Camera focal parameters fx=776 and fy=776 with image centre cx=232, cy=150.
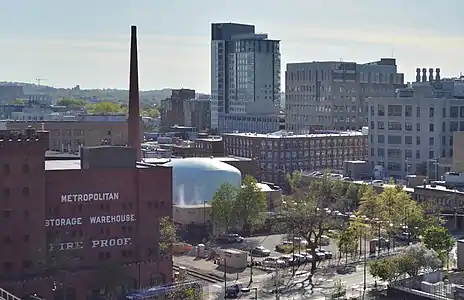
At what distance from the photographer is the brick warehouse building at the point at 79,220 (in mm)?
46469

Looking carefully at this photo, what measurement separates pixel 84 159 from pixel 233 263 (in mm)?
13503

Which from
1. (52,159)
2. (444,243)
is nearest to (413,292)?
(444,243)

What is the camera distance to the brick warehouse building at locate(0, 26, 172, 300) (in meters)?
46.5

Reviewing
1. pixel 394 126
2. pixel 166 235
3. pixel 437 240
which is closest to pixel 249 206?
pixel 166 235

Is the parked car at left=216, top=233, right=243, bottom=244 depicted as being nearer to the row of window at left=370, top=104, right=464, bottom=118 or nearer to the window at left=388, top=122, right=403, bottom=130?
the row of window at left=370, top=104, right=464, bottom=118

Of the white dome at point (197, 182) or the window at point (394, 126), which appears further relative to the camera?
the window at point (394, 126)

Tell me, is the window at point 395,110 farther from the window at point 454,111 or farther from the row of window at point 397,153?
the window at point 454,111

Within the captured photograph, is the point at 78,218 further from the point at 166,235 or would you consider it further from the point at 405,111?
the point at 405,111

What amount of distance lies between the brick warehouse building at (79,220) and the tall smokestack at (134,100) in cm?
1249

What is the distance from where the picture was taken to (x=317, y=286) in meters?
50.5

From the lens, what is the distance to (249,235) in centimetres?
6875

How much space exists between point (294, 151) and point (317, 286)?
158 ft

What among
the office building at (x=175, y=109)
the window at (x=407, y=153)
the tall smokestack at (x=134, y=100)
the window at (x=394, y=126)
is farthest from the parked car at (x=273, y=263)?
the office building at (x=175, y=109)

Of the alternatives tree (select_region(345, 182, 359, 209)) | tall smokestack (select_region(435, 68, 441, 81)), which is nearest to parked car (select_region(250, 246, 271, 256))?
tree (select_region(345, 182, 359, 209))
